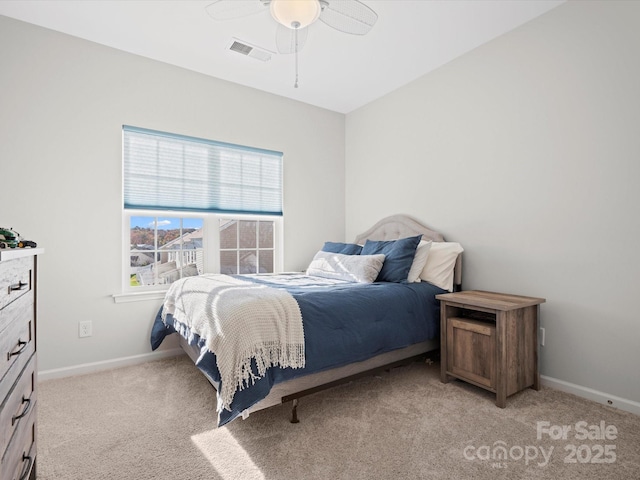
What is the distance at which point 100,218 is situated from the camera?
9.21ft

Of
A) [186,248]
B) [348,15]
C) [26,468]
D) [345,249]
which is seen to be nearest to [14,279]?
[26,468]

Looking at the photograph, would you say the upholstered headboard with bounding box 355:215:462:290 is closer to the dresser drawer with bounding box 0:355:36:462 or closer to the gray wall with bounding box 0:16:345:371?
the gray wall with bounding box 0:16:345:371

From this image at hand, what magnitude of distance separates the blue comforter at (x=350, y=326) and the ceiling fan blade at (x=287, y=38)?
1.69 meters

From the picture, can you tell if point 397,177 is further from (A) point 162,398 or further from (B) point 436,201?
(A) point 162,398

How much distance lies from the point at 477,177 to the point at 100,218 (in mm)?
3184

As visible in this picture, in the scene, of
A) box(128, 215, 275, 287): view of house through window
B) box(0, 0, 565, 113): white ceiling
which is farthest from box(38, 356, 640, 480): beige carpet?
box(0, 0, 565, 113): white ceiling

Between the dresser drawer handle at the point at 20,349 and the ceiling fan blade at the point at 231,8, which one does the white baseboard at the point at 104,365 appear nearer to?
the dresser drawer handle at the point at 20,349

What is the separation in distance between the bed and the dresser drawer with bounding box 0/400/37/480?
2.27 feet

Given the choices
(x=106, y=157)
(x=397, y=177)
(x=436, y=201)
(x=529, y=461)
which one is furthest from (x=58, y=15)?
(x=529, y=461)

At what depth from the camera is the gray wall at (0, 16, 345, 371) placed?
251cm

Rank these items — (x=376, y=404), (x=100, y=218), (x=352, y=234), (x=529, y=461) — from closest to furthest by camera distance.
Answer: (x=529, y=461) < (x=376, y=404) < (x=100, y=218) < (x=352, y=234)

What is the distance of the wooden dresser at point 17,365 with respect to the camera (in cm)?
97

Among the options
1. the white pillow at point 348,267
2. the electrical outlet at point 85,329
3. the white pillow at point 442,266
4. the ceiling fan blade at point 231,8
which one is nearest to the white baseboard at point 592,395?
the white pillow at point 442,266

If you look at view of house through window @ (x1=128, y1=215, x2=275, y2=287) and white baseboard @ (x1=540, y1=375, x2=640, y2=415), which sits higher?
view of house through window @ (x1=128, y1=215, x2=275, y2=287)
